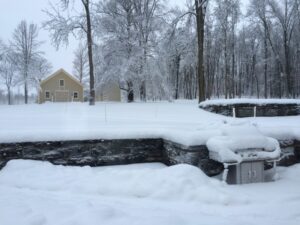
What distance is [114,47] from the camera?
19000 mm

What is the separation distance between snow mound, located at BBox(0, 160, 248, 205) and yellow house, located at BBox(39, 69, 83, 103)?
2287 cm

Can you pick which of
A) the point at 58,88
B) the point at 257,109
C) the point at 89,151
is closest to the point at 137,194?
the point at 89,151

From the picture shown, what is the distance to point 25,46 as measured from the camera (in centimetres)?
3250

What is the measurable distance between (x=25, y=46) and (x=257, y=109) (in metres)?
28.0

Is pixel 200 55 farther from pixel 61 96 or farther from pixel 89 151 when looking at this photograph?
pixel 61 96

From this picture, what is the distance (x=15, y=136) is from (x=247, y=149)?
4499mm

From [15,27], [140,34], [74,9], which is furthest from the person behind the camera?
[15,27]

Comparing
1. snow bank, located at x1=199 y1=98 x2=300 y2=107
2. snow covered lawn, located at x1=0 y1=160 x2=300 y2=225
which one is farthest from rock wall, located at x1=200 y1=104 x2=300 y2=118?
snow covered lawn, located at x1=0 y1=160 x2=300 y2=225

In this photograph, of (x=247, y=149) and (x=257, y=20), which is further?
(x=257, y=20)

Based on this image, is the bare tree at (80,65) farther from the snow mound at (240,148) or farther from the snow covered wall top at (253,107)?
the snow mound at (240,148)

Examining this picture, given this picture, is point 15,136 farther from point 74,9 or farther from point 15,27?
point 15,27

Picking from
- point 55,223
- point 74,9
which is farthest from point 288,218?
point 74,9

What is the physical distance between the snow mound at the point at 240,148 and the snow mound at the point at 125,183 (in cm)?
50

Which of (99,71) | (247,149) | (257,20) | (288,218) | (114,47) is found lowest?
(288,218)
